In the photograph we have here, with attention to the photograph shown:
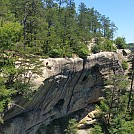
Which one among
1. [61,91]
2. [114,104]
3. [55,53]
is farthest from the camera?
[114,104]

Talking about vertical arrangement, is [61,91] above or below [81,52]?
below

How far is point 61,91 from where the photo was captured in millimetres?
41312

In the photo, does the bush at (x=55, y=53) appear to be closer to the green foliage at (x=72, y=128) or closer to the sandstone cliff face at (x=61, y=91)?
the sandstone cliff face at (x=61, y=91)

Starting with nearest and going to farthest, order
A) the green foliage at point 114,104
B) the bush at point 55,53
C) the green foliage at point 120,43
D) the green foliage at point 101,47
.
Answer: the bush at point 55,53
the green foliage at point 114,104
the green foliage at point 101,47
the green foliage at point 120,43

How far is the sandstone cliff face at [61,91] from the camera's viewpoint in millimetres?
35500

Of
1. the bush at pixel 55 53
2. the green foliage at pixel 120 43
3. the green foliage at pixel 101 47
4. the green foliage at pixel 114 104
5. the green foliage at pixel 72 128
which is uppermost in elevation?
the green foliage at pixel 120 43

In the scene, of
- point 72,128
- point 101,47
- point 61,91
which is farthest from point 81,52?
point 72,128

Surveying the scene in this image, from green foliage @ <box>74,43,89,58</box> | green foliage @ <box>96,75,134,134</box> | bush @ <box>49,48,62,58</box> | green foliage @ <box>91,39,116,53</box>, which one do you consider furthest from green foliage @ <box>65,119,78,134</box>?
green foliage @ <box>91,39,116,53</box>

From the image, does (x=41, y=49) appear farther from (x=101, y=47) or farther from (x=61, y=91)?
(x=101, y=47)

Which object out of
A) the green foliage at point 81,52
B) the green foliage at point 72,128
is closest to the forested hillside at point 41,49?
the green foliage at point 81,52

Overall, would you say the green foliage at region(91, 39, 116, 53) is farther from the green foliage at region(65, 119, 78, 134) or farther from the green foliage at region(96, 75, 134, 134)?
the green foliage at region(65, 119, 78, 134)

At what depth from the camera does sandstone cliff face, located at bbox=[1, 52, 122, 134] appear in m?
35.5

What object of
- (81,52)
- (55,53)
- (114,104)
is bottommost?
(114,104)

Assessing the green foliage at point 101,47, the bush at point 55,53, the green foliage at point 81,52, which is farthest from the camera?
the green foliage at point 101,47
